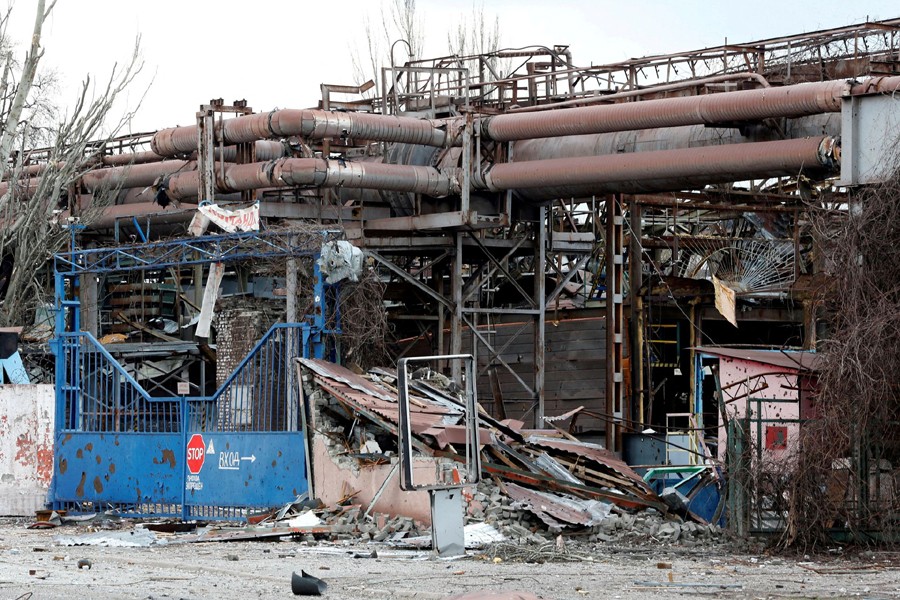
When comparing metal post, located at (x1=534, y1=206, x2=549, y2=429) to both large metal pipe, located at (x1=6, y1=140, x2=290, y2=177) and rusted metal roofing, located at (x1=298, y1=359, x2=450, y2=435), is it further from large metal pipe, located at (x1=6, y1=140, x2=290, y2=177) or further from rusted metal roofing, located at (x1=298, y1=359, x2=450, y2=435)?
rusted metal roofing, located at (x1=298, y1=359, x2=450, y2=435)

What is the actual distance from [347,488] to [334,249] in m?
3.06

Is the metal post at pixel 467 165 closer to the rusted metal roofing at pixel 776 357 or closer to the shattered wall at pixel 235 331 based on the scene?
the shattered wall at pixel 235 331

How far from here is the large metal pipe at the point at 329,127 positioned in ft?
64.9

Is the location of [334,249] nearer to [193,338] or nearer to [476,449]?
[476,449]

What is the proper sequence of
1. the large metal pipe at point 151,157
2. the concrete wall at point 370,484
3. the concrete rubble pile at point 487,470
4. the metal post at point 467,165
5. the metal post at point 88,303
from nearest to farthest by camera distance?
1. the concrete rubble pile at point 487,470
2. the concrete wall at point 370,484
3. the metal post at point 467,165
4. the metal post at point 88,303
5. the large metal pipe at point 151,157

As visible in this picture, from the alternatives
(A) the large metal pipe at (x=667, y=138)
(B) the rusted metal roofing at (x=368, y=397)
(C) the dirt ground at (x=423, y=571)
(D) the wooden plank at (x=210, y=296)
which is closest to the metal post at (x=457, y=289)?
(A) the large metal pipe at (x=667, y=138)

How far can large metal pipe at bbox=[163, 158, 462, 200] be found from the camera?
789 inches

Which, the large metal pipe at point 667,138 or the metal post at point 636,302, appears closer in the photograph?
the large metal pipe at point 667,138

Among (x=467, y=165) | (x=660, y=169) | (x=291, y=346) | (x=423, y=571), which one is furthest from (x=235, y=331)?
(x=423, y=571)

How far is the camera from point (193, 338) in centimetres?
2809

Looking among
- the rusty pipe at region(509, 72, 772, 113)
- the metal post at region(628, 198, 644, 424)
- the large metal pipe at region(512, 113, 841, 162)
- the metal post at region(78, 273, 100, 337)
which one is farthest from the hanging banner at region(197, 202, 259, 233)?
the metal post at region(628, 198, 644, 424)

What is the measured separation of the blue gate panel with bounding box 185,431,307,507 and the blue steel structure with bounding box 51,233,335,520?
1 centimetres

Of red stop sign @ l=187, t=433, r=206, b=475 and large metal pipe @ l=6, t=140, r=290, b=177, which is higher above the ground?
large metal pipe @ l=6, t=140, r=290, b=177

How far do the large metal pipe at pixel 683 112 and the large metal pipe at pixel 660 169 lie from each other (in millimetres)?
482
